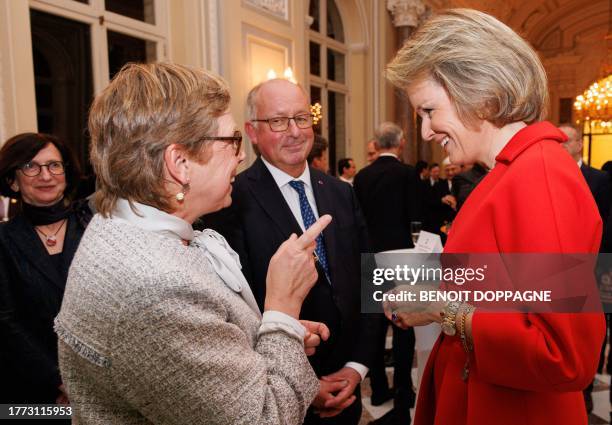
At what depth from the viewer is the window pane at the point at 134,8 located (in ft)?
13.4

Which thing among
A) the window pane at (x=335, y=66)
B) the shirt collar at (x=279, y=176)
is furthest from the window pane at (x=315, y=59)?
the shirt collar at (x=279, y=176)

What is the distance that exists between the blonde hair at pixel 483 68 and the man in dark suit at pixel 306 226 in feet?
2.63

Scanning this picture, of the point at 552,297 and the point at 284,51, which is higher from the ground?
the point at 284,51

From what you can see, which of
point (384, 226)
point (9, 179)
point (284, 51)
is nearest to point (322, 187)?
point (9, 179)

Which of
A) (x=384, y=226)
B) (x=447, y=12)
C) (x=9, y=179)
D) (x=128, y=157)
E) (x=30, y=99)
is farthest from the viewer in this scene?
(x=384, y=226)

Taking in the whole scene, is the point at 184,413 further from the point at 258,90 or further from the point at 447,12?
the point at 258,90

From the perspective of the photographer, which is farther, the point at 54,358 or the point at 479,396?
the point at 54,358

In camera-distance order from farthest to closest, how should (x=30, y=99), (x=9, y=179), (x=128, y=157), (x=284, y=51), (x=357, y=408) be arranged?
(x=284, y=51) < (x=30, y=99) < (x=9, y=179) < (x=357, y=408) < (x=128, y=157)

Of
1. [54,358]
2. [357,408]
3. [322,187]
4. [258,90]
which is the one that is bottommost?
[357,408]

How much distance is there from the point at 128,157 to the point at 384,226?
3086mm

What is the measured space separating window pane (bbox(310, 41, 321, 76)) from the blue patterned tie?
5828 mm

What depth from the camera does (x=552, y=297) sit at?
2.98 feet

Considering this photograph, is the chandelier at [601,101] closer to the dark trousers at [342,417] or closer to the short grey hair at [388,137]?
the short grey hair at [388,137]

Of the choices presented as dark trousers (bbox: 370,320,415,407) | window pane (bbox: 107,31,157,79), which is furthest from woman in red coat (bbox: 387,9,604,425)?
window pane (bbox: 107,31,157,79)
